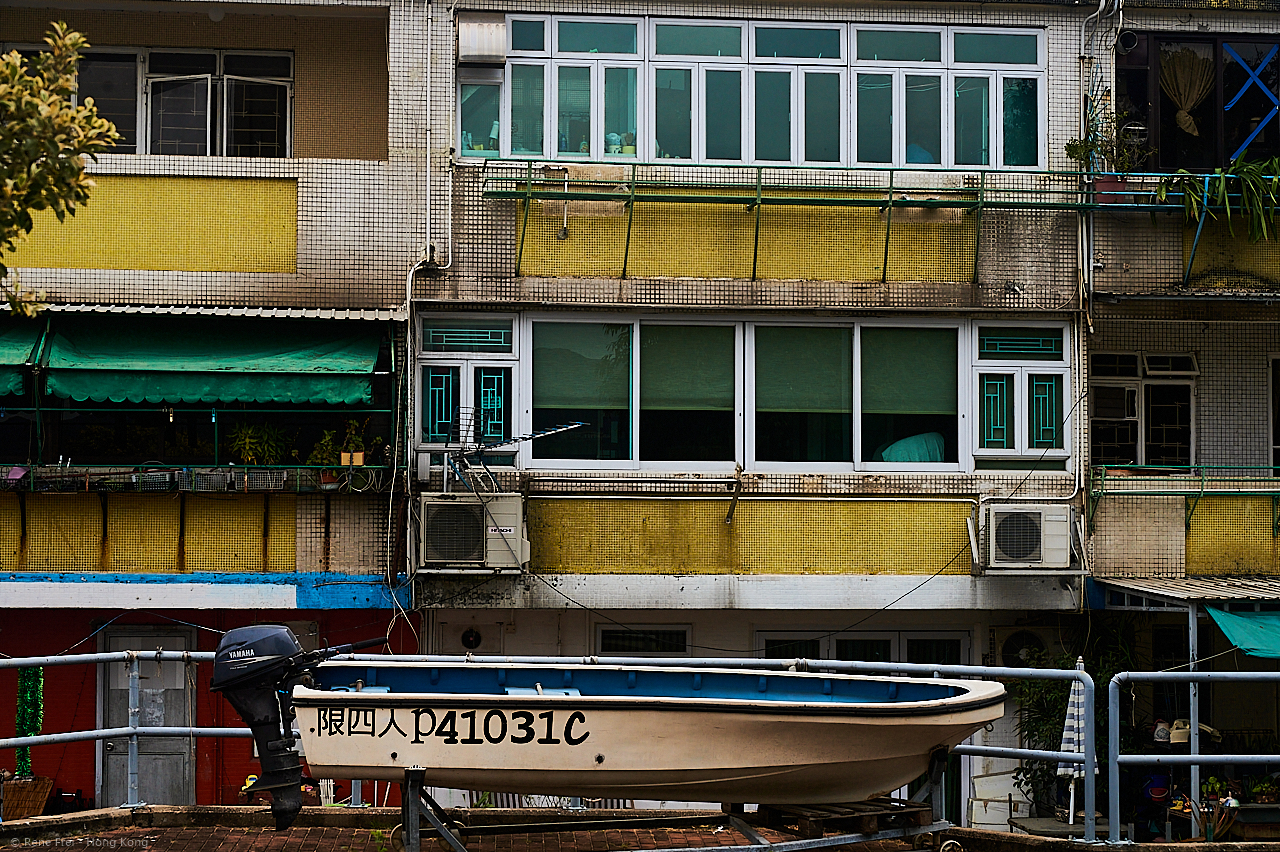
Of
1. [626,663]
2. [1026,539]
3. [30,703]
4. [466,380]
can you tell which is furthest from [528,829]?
[30,703]

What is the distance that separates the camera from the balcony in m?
12.2

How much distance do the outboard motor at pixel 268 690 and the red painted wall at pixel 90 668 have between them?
5.02 m

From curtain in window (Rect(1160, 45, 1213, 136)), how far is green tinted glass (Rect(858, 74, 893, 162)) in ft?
9.53

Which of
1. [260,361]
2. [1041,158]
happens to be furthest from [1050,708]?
[260,361]

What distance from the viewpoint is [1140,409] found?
14000mm

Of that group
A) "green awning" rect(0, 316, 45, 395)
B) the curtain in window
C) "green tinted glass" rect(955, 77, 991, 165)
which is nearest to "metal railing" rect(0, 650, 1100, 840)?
"green awning" rect(0, 316, 45, 395)

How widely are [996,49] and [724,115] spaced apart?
2918mm

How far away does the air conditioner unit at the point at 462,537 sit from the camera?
444 inches

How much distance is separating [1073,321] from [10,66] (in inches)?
390

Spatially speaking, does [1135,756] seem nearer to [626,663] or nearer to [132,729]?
[626,663]

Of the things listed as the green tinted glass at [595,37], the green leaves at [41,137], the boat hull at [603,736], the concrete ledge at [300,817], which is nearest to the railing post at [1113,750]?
the boat hull at [603,736]

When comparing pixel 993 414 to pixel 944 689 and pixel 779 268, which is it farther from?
pixel 944 689

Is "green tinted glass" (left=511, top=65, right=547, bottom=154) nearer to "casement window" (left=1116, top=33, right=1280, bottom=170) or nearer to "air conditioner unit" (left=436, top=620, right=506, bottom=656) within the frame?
"air conditioner unit" (left=436, top=620, right=506, bottom=656)

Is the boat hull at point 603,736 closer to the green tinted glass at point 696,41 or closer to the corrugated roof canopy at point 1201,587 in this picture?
the corrugated roof canopy at point 1201,587
